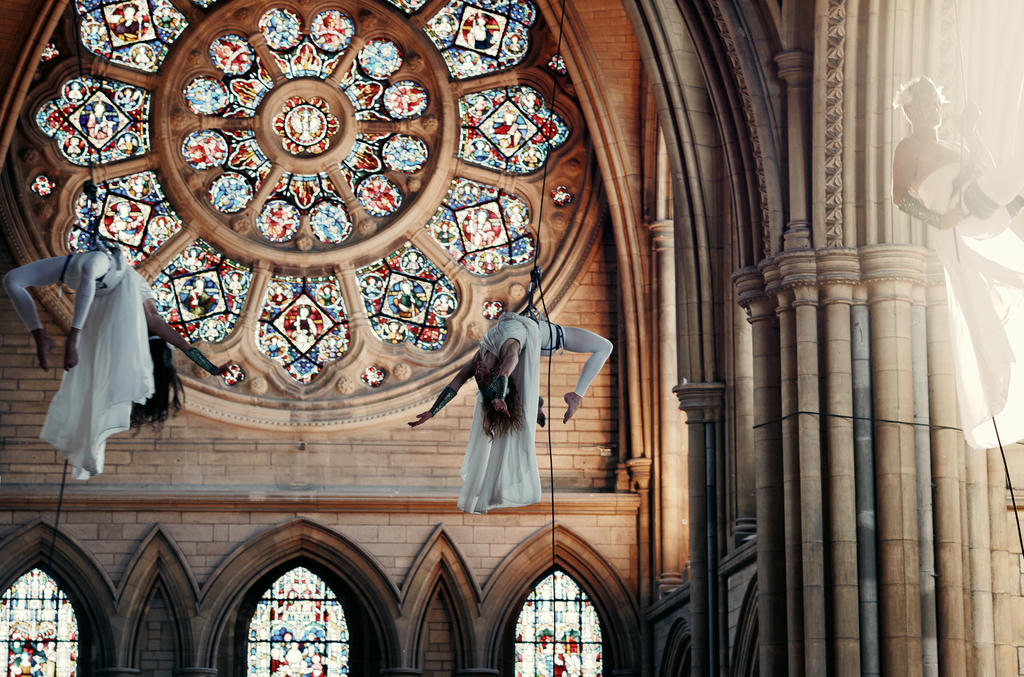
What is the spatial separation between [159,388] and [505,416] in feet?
6.27

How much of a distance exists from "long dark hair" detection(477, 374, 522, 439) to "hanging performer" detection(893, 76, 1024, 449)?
9.33ft

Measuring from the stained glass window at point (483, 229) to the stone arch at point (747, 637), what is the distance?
6.15 m

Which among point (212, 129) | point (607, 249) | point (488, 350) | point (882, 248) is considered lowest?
point (488, 350)

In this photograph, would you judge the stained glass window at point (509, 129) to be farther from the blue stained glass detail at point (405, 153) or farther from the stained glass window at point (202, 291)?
the stained glass window at point (202, 291)

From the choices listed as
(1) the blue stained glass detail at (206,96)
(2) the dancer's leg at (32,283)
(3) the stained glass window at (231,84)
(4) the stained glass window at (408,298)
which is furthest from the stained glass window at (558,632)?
(2) the dancer's leg at (32,283)

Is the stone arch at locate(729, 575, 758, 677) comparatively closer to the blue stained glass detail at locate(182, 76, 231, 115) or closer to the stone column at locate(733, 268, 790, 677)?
the stone column at locate(733, 268, 790, 677)

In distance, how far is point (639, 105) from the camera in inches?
676

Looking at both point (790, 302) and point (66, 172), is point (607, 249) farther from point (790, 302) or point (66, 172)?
point (790, 302)

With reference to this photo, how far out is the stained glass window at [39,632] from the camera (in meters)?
16.6

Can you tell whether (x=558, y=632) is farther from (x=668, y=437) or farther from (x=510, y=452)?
(x=510, y=452)

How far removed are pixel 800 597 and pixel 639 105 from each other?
7.32 metres

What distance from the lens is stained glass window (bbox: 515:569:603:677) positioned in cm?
1703

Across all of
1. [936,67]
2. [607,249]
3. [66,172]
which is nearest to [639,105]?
[607,249]

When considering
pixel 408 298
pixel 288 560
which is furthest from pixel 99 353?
pixel 408 298
